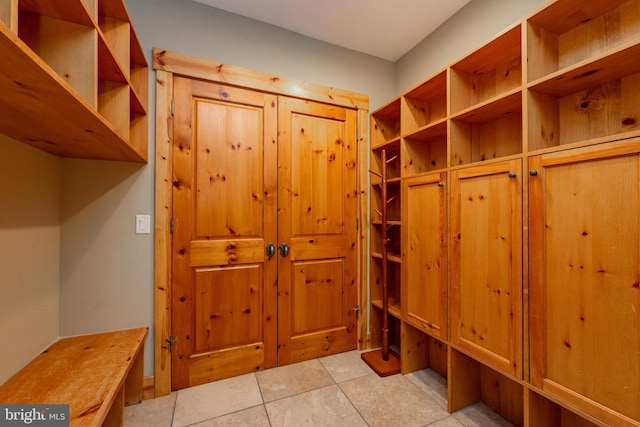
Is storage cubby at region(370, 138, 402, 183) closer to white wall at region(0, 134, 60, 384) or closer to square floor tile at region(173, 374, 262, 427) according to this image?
square floor tile at region(173, 374, 262, 427)

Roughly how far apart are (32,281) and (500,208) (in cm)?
248

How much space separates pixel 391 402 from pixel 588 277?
1.32m

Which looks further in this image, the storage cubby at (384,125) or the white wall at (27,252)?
the storage cubby at (384,125)

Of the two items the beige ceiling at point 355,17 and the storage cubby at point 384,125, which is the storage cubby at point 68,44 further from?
the storage cubby at point 384,125

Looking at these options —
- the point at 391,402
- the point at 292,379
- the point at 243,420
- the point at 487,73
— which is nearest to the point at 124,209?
the point at 243,420

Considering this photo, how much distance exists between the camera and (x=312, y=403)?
1683 mm

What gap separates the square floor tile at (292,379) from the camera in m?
1.79

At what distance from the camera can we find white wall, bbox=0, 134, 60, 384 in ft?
3.85

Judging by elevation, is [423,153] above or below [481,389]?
above

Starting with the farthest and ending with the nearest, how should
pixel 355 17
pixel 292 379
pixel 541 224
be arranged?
pixel 355 17
pixel 292 379
pixel 541 224

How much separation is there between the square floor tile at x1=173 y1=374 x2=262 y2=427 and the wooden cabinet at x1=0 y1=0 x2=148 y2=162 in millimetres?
1591

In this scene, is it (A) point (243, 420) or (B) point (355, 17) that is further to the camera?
(B) point (355, 17)

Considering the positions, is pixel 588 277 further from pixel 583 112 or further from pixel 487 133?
pixel 487 133

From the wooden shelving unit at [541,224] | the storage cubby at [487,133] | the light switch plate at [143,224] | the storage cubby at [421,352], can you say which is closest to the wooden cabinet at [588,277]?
the wooden shelving unit at [541,224]
